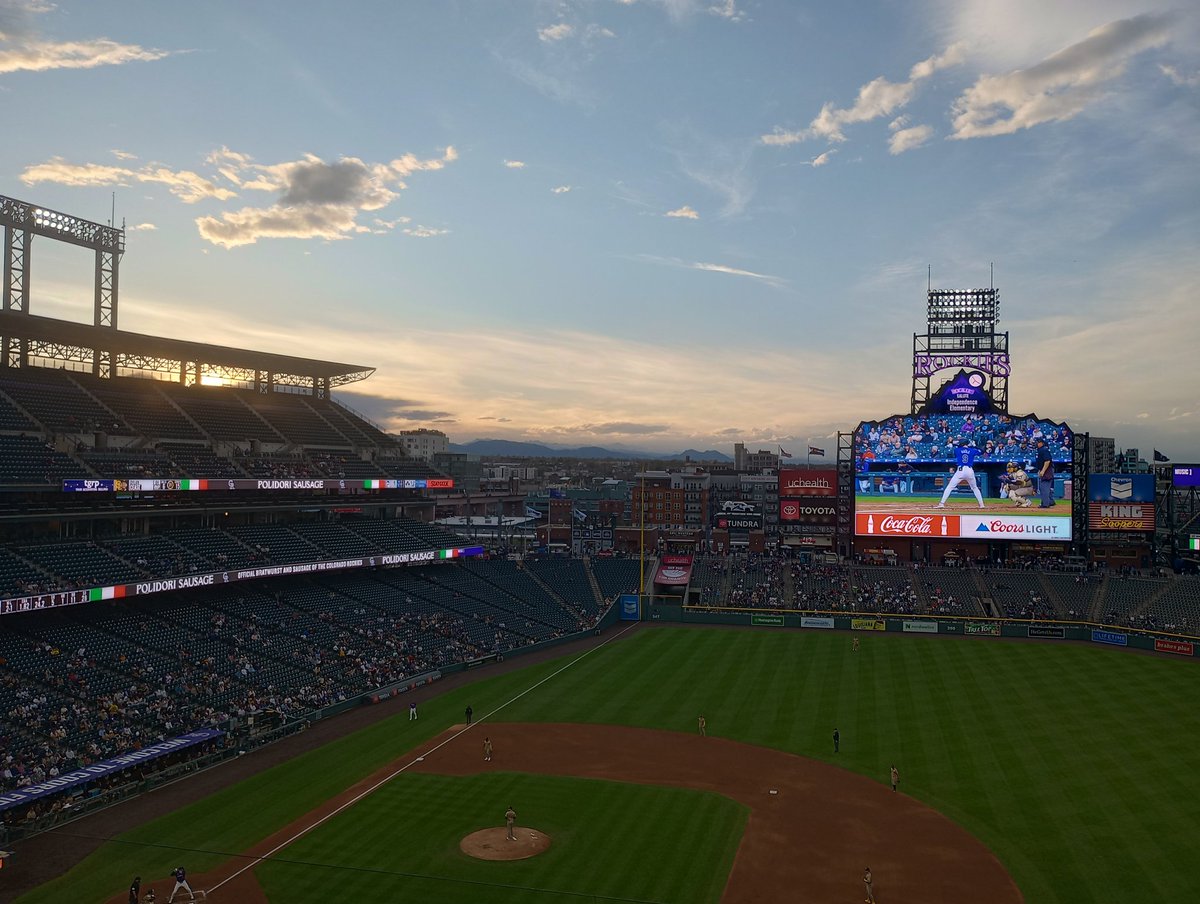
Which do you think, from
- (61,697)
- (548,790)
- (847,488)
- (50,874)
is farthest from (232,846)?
(847,488)

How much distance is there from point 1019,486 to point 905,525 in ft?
31.3

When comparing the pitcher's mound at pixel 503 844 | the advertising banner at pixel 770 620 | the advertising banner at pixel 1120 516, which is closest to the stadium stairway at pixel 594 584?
the advertising banner at pixel 770 620

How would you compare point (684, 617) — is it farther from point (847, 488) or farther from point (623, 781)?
Result: point (623, 781)

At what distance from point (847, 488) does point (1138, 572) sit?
25005mm

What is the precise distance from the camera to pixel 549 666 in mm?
55281

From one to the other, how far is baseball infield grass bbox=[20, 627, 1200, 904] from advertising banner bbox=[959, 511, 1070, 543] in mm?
10935

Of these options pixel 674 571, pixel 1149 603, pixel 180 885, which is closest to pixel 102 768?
pixel 180 885

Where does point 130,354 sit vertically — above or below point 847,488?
above

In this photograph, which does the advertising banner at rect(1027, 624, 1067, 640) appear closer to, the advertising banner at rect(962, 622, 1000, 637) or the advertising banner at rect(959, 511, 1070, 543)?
the advertising banner at rect(962, 622, 1000, 637)

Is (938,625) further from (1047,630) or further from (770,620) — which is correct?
(770,620)

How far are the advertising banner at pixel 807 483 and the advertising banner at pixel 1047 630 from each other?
2389 cm

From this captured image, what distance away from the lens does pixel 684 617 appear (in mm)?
72000

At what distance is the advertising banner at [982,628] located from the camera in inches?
2542

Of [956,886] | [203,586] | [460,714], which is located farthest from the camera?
[203,586]
